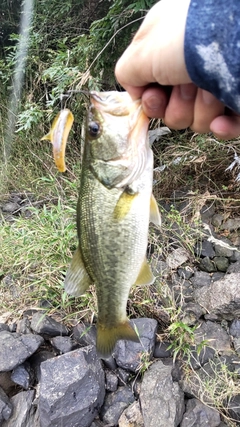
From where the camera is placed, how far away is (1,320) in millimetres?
3447

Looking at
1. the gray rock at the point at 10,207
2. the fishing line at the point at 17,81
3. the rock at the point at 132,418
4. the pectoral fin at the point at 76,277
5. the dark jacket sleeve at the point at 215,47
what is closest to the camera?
the dark jacket sleeve at the point at 215,47

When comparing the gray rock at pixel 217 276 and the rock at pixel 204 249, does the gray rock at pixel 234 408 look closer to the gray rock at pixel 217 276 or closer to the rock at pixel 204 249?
the gray rock at pixel 217 276

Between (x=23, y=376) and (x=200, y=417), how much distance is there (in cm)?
128

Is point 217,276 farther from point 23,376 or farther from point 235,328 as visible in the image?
point 23,376

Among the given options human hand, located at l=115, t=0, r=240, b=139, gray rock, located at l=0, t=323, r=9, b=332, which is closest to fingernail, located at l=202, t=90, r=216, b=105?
human hand, located at l=115, t=0, r=240, b=139

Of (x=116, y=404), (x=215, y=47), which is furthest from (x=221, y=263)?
(x=215, y=47)

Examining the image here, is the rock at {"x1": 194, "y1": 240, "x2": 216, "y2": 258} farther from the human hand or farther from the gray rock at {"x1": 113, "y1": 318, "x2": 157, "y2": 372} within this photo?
the human hand

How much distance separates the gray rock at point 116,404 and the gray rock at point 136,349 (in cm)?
16

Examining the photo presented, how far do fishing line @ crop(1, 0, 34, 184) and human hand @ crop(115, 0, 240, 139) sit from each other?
4.64 meters

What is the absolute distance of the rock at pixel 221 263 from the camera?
11.9 ft

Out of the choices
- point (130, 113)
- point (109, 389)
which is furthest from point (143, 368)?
point (130, 113)

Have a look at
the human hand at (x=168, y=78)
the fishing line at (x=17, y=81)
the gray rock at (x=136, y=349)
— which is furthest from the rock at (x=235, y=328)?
the fishing line at (x=17, y=81)

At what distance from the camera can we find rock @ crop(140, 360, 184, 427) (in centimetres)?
260

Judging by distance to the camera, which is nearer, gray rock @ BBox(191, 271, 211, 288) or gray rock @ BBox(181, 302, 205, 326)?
gray rock @ BBox(181, 302, 205, 326)
